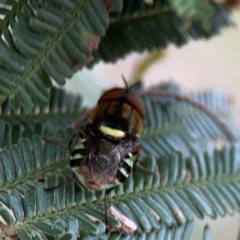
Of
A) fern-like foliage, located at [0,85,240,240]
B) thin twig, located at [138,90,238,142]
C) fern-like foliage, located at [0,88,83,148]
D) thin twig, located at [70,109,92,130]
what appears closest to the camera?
fern-like foliage, located at [0,85,240,240]

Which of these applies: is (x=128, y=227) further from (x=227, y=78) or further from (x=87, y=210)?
(x=227, y=78)

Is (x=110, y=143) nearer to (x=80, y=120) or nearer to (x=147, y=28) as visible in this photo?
(x=80, y=120)

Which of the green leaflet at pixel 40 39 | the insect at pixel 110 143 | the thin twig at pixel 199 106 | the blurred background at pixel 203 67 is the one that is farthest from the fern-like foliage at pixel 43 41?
the blurred background at pixel 203 67

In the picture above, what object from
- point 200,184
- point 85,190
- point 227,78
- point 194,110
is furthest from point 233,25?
point 227,78

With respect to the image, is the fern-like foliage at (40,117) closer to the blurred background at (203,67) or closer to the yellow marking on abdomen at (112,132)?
the yellow marking on abdomen at (112,132)

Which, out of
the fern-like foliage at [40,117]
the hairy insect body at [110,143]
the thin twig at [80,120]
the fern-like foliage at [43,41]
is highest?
the fern-like foliage at [43,41]

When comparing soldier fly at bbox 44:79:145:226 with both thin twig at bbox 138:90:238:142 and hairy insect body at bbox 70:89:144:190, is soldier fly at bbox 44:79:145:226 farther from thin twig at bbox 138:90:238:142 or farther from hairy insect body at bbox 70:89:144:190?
thin twig at bbox 138:90:238:142

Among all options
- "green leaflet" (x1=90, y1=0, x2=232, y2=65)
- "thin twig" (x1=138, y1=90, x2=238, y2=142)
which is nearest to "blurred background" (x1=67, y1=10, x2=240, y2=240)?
"thin twig" (x1=138, y1=90, x2=238, y2=142)
